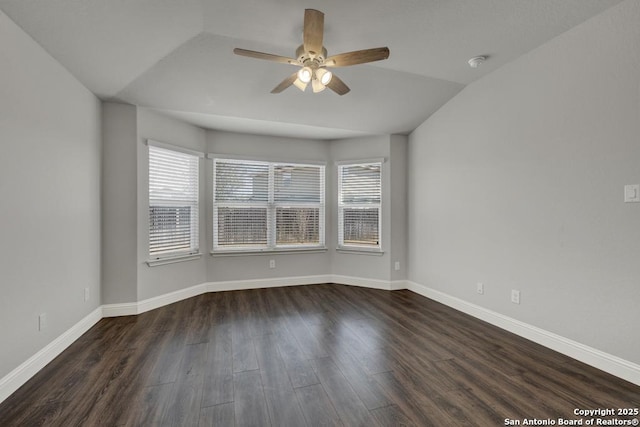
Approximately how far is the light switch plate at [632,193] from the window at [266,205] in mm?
3546

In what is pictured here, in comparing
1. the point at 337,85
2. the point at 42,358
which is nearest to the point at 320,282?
the point at 337,85

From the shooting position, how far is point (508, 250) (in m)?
2.91

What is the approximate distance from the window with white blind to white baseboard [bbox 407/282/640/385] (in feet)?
12.0

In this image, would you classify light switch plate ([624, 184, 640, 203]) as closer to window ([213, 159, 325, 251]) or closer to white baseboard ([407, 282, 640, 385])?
white baseboard ([407, 282, 640, 385])

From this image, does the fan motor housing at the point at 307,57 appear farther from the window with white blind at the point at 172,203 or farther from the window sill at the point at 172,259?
Answer: the window sill at the point at 172,259

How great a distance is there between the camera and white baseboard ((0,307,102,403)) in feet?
6.18

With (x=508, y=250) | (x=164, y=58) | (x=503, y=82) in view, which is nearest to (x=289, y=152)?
(x=164, y=58)

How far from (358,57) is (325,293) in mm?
3158

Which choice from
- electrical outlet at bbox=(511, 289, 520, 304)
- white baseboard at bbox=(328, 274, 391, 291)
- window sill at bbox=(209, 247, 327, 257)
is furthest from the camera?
white baseboard at bbox=(328, 274, 391, 291)

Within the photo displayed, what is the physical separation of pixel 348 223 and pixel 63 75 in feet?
12.6

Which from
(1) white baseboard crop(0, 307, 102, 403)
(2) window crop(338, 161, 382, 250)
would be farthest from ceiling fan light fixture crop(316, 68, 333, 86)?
(1) white baseboard crop(0, 307, 102, 403)

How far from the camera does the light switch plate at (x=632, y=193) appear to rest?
2.00 metres

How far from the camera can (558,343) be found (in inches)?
96.9

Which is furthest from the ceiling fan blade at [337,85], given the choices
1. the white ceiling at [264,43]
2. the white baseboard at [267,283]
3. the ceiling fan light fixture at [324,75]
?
the white baseboard at [267,283]
